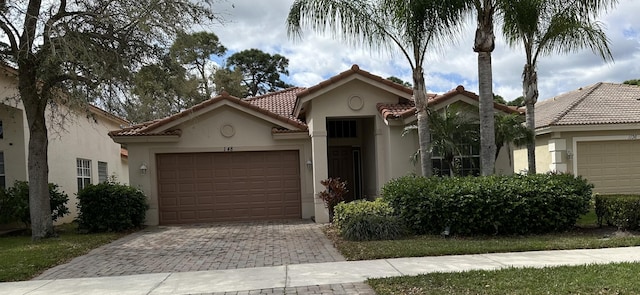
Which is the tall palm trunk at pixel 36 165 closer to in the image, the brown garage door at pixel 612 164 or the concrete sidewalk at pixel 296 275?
the concrete sidewalk at pixel 296 275

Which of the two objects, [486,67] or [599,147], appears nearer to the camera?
[486,67]

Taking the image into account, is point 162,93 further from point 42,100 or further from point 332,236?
point 332,236

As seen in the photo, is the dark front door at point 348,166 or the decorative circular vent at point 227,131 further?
the dark front door at point 348,166

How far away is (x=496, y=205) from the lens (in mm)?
9805

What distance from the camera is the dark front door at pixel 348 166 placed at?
1703 cm

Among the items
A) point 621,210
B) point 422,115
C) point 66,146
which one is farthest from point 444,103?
point 66,146

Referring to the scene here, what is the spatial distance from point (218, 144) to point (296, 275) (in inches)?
342

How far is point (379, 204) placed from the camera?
10938 mm

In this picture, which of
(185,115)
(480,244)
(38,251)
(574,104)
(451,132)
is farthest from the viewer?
(574,104)

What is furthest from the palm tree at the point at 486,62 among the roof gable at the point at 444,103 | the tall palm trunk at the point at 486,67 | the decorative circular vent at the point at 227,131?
the decorative circular vent at the point at 227,131

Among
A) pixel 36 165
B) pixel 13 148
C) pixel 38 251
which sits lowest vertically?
pixel 38 251

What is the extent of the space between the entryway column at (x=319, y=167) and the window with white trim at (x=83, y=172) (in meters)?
9.92

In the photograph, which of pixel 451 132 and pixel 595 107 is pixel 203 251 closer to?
pixel 451 132

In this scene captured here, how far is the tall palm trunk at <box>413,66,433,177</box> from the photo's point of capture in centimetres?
1176
